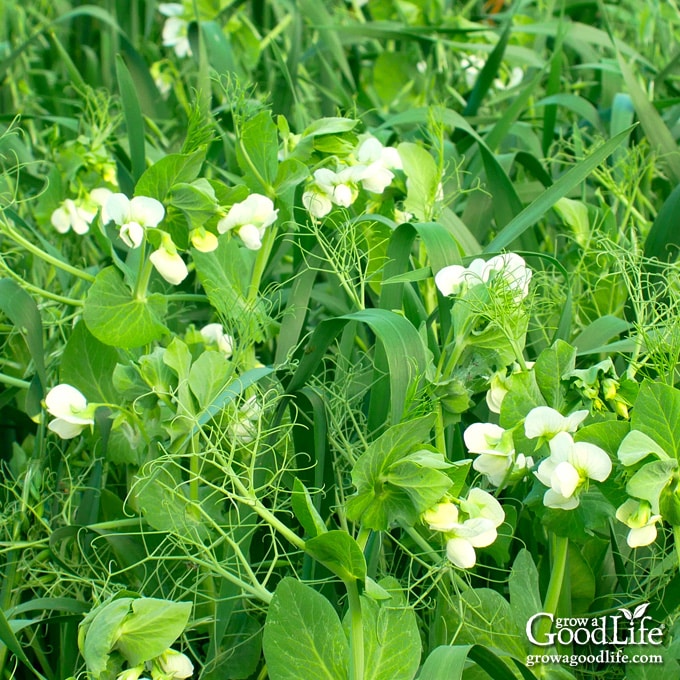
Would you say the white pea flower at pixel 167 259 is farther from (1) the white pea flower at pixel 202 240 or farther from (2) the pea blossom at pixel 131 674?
(2) the pea blossom at pixel 131 674

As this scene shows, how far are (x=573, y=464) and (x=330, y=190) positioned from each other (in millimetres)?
383

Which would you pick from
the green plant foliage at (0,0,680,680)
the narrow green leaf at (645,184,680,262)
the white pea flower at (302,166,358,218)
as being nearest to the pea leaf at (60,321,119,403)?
the green plant foliage at (0,0,680,680)

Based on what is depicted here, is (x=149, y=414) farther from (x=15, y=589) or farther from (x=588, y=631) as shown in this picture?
(x=588, y=631)

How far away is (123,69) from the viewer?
1068mm

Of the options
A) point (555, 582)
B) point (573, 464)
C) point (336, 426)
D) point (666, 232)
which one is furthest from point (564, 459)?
point (666, 232)

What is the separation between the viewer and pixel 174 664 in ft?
2.06

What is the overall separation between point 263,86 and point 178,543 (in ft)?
3.76

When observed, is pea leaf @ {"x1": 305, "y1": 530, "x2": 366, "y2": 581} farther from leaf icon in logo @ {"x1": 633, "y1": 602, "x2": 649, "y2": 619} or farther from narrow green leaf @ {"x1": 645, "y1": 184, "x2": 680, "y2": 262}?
narrow green leaf @ {"x1": 645, "y1": 184, "x2": 680, "y2": 262}

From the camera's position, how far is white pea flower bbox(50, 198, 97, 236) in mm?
1078

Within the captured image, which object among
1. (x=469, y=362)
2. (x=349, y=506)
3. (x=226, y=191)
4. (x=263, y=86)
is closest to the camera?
(x=349, y=506)

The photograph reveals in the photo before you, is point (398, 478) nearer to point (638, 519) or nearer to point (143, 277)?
point (638, 519)

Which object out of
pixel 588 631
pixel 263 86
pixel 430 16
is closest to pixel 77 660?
pixel 588 631

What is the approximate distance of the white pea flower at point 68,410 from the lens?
77 cm

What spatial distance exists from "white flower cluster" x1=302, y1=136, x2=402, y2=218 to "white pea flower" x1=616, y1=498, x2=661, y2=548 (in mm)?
382
